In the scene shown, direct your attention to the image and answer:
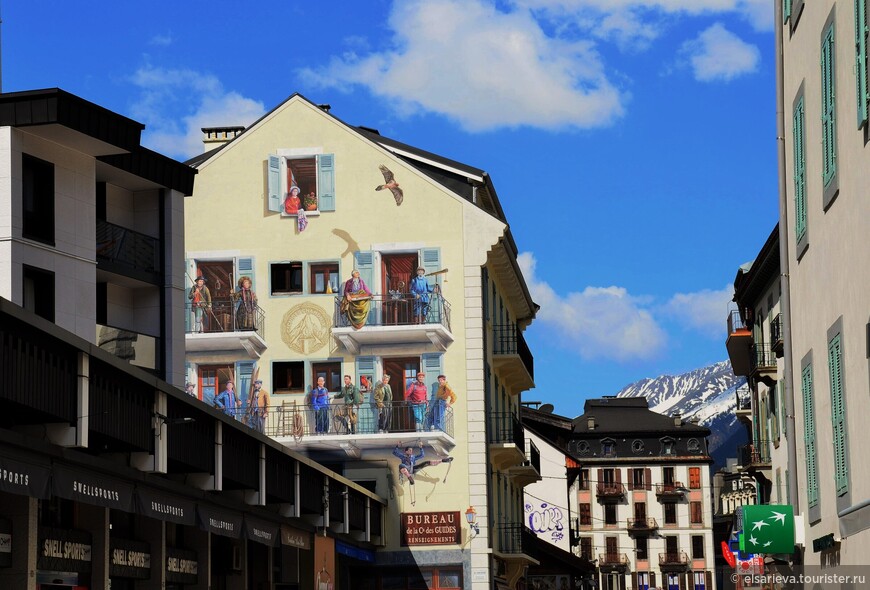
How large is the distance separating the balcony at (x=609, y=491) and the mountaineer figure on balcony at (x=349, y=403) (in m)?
89.0

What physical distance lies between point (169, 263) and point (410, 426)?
1104 centimetres

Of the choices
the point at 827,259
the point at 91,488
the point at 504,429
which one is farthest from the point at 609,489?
the point at 827,259

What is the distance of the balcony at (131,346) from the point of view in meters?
34.3

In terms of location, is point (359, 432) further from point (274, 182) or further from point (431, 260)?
point (274, 182)

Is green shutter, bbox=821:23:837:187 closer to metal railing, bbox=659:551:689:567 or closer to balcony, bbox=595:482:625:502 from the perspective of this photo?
balcony, bbox=595:482:625:502

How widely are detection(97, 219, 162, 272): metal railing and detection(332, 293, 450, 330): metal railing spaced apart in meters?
10.2

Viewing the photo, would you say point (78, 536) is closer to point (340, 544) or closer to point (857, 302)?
point (857, 302)

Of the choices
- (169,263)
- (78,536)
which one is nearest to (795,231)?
(78,536)

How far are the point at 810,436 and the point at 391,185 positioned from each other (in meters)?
30.0

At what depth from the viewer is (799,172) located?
57.0ft

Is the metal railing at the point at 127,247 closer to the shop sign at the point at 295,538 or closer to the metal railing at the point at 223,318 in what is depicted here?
the shop sign at the point at 295,538

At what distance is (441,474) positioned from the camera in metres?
44.8

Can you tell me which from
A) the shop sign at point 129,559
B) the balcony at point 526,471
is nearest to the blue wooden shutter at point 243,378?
the balcony at point 526,471

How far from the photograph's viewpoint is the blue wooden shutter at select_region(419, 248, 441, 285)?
4566 centimetres
